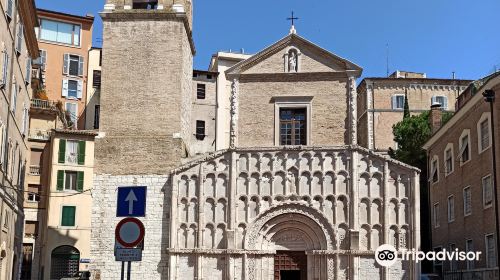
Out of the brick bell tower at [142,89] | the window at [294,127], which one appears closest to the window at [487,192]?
the window at [294,127]

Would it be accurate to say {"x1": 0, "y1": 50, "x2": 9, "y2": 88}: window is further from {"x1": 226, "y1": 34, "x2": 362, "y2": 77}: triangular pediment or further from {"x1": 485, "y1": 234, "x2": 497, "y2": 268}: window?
{"x1": 485, "y1": 234, "x2": 497, "y2": 268}: window

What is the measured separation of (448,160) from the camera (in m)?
32.8

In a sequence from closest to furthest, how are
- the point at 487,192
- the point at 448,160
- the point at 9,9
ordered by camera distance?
1. the point at 9,9
2. the point at 487,192
3. the point at 448,160

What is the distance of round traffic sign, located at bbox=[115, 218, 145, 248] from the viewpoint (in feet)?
38.2

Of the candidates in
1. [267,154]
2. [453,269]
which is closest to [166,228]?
[267,154]

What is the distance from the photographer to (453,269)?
30.8 metres

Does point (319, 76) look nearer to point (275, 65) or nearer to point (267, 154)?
point (275, 65)

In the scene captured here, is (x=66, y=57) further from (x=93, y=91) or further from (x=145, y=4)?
(x=145, y=4)

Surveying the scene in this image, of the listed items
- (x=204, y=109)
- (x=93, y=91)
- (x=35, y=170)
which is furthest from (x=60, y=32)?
(x=35, y=170)

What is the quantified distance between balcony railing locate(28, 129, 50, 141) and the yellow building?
0.83 metres

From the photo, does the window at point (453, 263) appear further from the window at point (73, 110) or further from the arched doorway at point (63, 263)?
the window at point (73, 110)

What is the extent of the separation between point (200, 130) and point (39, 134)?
47.2 feet

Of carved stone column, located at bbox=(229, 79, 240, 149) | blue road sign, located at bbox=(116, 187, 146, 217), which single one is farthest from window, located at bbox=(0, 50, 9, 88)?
blue road sign, located at bbox=(116, 187, 146, 217)

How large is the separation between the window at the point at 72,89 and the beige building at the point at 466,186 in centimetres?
2955
